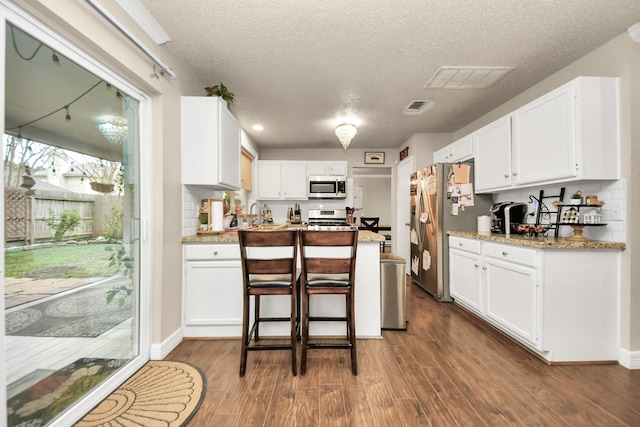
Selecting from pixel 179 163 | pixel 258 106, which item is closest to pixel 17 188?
pixel 179 163

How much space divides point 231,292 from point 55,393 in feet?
3.77

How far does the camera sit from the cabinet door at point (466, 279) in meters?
2.71

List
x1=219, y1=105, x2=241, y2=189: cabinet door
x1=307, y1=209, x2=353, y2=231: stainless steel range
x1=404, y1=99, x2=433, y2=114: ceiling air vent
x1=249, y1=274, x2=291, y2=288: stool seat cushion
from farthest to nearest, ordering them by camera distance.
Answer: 1. x1=307, y1=209, x2=353, y2=231: stainless steel range
2. x1=404, y1=99, x2=433, y2=114: ceiling air vent
3. x1=219, y1=105, x2=241, y2=189: cabinet door
4. x1=249, y1=274, x2=291, y2=288: stool seat cushion

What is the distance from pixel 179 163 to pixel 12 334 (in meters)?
1.56

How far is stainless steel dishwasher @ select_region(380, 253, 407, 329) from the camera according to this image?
8.38 feet

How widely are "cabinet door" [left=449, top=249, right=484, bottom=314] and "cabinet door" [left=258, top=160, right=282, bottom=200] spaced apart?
10.3ft

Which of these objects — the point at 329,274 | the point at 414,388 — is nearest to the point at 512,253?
the point at 414,388

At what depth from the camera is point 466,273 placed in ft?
9.62

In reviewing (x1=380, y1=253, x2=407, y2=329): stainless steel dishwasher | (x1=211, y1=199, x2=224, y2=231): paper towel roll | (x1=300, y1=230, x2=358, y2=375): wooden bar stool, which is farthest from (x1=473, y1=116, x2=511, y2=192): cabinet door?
(x1=211, y1=199, x2=224, y2=231): paper towel roll

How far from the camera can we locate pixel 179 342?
2.31m

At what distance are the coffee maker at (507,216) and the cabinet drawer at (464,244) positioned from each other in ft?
1.10

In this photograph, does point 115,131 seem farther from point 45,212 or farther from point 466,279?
point 466,279

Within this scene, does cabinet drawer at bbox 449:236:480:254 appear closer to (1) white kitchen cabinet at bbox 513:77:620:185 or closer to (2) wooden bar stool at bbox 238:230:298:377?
(1) white kitchen cabinet at bbox 513:77:620:185

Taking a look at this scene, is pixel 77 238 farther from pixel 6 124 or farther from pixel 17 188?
pixel 6 124
